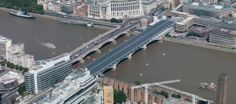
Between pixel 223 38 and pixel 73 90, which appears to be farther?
pixel 223 38

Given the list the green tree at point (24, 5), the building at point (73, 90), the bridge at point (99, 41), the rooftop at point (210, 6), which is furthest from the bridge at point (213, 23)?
the building at point (73, 90)

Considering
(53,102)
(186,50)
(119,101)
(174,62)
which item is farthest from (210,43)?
(53,102)

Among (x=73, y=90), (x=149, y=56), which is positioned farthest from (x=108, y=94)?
(x=149, y=56)

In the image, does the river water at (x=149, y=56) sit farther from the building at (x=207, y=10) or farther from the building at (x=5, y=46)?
the building at (x=207, y=10)

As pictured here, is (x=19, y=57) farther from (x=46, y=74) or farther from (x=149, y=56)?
(x=149, y=56)

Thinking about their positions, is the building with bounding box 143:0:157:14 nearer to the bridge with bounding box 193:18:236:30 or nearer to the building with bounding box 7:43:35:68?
the bridge with bounding box 193:18:236:30

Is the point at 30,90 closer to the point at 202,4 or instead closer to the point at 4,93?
the point at 4,93

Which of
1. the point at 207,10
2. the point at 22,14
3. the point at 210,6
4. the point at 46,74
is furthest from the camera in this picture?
the point at 22,14
